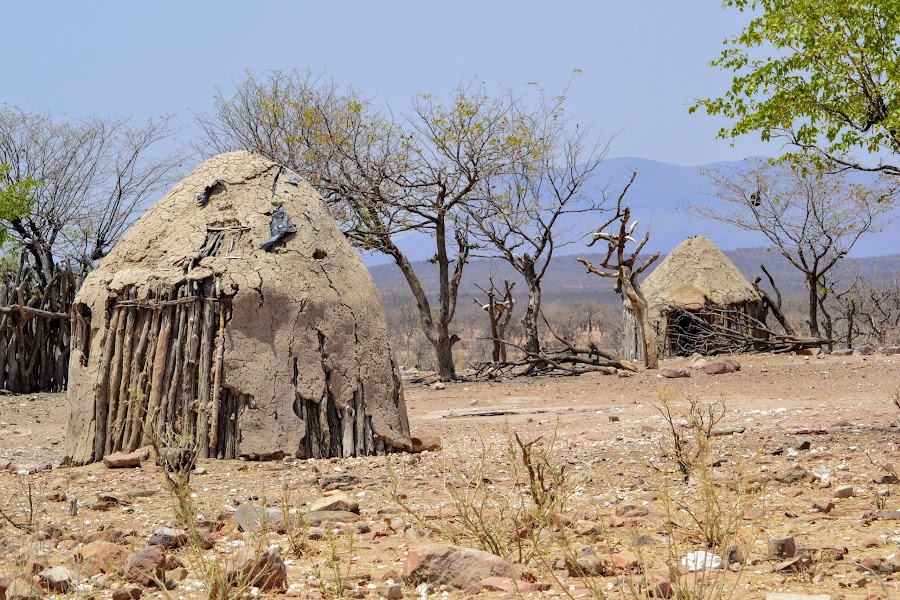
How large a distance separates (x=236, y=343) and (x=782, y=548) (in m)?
3.77

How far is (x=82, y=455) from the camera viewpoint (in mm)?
6250

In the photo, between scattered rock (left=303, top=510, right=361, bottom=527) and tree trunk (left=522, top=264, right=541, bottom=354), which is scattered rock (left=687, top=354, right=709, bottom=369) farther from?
scattered rock (left=303, top=510, right=361, bottom=527)

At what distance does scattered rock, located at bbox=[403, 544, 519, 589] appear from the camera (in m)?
3.21

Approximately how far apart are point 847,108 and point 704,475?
539 centimetres

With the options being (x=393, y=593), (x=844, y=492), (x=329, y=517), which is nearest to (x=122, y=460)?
(x=329, y=517)

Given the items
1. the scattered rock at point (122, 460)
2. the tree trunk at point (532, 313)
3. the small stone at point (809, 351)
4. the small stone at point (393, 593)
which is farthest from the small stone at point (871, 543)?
the tree trunk at point (532, 313)

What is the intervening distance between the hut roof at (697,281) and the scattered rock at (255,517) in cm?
1481

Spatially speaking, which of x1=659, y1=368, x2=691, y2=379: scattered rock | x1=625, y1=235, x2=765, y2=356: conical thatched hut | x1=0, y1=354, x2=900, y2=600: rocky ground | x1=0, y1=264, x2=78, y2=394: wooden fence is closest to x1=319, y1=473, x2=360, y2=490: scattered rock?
x1=0, y1=354, x2=900, y2=600: rocky ground

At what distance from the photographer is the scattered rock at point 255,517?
3.96 meters

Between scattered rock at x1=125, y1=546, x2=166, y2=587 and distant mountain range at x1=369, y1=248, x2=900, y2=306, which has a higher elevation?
distant mountain range at x1=369, y1=248, x2=900, y2=306

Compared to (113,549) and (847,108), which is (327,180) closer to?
(847,108)

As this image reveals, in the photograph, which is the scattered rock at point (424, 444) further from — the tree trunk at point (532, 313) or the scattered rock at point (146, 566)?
the tree trunk at point (532, 313)

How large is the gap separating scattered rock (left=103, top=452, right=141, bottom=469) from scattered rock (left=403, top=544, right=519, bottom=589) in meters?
3.18

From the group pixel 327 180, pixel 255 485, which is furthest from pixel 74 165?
pixel 255 485
